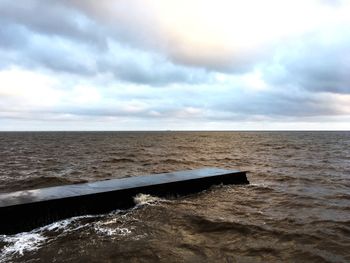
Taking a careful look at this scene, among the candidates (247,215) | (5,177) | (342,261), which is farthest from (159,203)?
(5,177)

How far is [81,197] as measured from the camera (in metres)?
10.7

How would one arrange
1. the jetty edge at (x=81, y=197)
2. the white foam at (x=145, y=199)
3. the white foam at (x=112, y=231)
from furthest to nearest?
the white foam at (x=145, y=199)
the jetty edge at (x=81, y=197)
the white foam at (x=112, y=231)

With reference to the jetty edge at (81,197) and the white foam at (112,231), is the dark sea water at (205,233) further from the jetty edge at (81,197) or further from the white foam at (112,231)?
the jetty edge at (81,197)

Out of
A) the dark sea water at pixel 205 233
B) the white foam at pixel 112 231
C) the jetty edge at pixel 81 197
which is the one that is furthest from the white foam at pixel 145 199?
the white foam at pixel 112 231

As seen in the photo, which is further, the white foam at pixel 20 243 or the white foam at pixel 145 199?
the white foam at pixel 145 199

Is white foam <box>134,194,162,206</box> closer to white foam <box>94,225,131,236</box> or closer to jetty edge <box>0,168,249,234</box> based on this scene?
jetty edge <box>0,168,249,234</box>

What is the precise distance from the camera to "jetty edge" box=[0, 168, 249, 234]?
30.2 ft

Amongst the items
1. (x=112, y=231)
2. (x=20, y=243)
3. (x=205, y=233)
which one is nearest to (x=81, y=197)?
(x=112, y=231)

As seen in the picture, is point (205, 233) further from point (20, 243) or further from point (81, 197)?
point (20, 243)

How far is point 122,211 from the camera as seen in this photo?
1131cm

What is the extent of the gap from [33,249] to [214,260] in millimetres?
4467

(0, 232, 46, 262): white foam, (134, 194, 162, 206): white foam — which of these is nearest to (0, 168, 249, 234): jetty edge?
(134, 194, 162, 206): white foam

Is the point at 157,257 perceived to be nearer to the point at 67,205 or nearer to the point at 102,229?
the point at 102,229

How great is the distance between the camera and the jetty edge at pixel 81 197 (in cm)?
922
